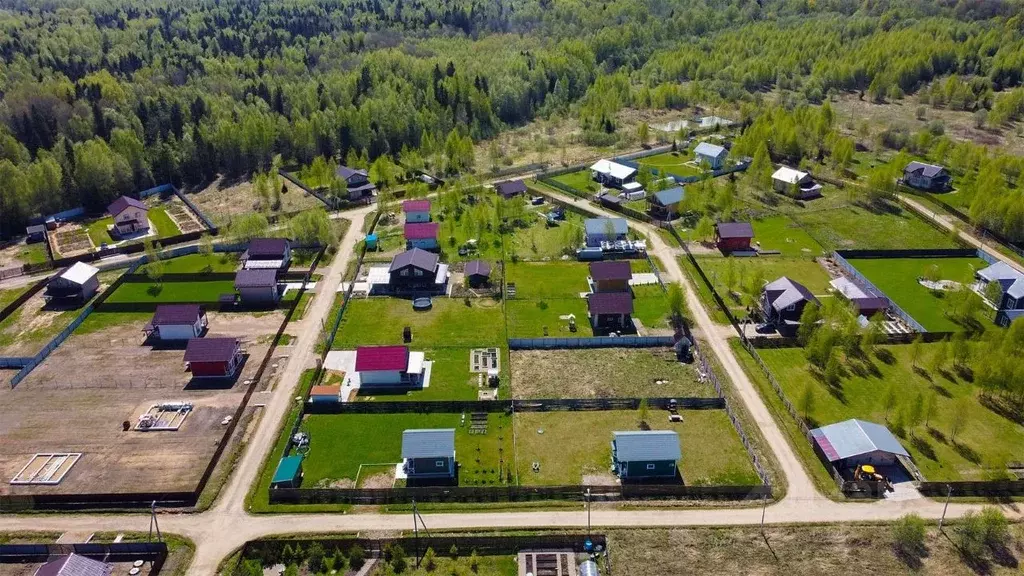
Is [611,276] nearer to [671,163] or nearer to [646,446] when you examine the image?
[646,446]

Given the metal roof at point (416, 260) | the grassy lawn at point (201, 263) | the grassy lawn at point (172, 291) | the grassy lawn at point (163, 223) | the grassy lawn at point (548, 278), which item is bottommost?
the grassy lawn at point (548, 278)

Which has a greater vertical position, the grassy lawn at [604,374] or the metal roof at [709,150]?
the metal roof at [709,150]

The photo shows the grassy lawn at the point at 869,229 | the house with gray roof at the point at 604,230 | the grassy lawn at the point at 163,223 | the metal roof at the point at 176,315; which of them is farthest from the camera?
the grassy lawn at the point at 163,223

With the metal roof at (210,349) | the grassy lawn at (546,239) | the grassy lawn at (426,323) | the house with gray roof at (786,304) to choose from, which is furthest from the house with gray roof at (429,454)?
the grassy lawn at (546,239)

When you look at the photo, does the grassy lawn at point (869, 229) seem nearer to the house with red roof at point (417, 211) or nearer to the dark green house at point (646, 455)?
the dark green house at point (646, 455)

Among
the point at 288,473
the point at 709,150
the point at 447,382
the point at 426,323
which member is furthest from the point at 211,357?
the point at 709,150

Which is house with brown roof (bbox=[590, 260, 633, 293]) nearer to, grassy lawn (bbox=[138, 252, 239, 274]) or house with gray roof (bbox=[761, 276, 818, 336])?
house with gray roof (bbox=[761, 276, 818, 336])

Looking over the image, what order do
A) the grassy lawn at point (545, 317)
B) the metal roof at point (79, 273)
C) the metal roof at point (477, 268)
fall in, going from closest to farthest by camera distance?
the grassy lawn at point (545, 317)
the metal roof at point (79, 273)
the metal roof at point (477, 268)

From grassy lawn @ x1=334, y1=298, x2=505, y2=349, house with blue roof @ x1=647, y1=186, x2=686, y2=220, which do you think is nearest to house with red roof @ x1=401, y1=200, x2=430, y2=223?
grassy lawn @ x1=334, y1=298, x2=505, y2=349
